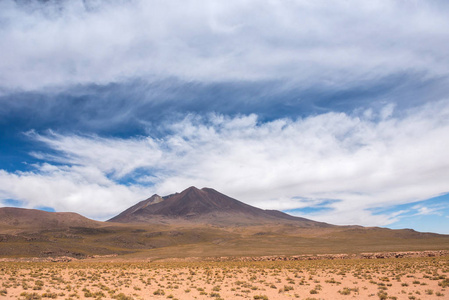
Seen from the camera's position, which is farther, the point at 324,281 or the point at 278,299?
the point at 324,281

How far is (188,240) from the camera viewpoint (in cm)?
12331

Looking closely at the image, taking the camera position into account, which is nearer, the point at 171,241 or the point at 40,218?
the point at 171,241

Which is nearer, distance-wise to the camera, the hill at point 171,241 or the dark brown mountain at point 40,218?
the hill at point 171,241

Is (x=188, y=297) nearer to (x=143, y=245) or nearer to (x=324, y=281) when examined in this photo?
(x=324, y=281)

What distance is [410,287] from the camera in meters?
20.5

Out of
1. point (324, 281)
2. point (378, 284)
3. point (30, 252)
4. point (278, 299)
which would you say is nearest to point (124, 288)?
point (278, 299)

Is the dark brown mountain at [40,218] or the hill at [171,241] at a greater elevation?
the dark brown mountain at [40,218]

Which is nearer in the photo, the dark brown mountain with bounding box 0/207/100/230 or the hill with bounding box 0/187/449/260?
the hill with bounding box 0/187/449/260

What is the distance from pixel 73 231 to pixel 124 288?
114892 mm

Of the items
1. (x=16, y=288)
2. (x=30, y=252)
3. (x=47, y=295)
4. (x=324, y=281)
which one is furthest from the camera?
(x=30, y=252)

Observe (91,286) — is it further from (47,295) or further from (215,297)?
(215,297)

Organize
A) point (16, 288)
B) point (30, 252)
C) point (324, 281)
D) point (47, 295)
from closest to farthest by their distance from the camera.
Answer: point (47, 295) → point (16, 288) → point (324, 281) → point (30, 252)

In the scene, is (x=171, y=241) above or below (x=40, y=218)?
below

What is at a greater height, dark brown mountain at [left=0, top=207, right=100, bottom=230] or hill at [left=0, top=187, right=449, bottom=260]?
dark brown mountain at [left=0, top=207, right=100, bottom=230]
